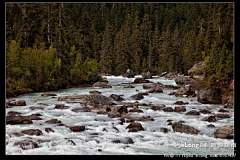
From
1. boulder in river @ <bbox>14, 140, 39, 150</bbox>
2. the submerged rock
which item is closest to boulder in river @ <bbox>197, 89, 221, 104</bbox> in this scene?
the submerged rock

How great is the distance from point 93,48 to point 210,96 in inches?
2552

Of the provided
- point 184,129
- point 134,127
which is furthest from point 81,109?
point 184,129

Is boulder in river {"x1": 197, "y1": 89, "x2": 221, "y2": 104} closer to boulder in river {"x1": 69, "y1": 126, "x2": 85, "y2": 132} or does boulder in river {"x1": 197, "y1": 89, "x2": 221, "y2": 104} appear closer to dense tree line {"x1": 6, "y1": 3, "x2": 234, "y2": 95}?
dense tree line {"x1": 6, "y1": 3, "x2": 234, "y2": 95}

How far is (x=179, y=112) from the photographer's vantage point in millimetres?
21062

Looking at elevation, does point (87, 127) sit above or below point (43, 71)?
below

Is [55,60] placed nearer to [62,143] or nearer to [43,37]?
[43,37]

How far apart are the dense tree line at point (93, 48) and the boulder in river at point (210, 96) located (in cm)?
85

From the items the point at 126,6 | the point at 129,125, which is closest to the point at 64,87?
the point at 129,125

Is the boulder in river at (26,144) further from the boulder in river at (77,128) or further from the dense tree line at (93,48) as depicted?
the dense tree line at (93,48)

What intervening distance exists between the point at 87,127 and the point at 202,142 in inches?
252

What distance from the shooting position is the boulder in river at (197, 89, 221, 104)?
2566 cm

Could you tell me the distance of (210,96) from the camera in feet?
86.1

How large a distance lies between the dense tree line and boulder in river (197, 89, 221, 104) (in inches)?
33.4

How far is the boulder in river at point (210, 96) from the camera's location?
84.2 ft
